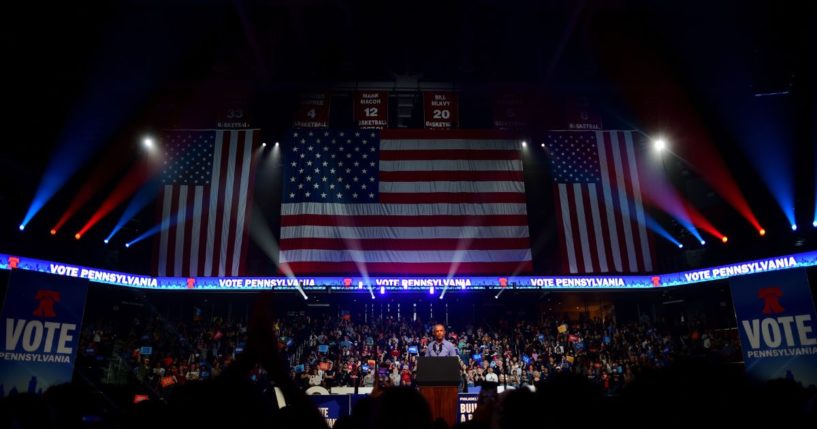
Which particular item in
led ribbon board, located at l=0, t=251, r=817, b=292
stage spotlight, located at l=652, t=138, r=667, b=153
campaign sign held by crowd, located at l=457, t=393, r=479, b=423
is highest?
stage spotlight, located at l=652, t=138, r=667, b=153

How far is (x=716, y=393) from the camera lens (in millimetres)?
1751

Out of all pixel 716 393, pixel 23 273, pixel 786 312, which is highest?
pixel 23 273

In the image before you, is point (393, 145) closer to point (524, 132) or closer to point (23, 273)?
point (524, 132)

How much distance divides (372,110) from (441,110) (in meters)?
2.69

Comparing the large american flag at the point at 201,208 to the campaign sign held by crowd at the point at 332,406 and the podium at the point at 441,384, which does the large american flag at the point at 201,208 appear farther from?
the podium at the point at 441,384

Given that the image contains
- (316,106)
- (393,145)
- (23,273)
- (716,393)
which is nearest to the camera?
(716,393)

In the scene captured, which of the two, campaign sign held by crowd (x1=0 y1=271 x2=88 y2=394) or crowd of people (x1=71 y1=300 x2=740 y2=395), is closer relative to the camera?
campaign sign held by crowd (x1=0 y1=271 x2=88 y2=394)

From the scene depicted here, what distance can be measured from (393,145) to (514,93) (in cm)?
522

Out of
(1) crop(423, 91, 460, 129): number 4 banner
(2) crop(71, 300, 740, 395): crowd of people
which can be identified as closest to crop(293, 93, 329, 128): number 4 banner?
(1) crop(423, 91, 460, 129): number 4 banner

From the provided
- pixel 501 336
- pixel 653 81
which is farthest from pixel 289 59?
pixel 501 336

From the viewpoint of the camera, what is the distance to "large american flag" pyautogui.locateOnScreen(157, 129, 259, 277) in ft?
56.0

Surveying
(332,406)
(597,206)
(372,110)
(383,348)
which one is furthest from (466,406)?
(372,110)

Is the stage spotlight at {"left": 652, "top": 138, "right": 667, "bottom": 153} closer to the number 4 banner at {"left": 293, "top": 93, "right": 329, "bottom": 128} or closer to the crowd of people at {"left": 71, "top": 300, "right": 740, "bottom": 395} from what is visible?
the crowd of people at {"left": 71, "top": 300, "right": 740, "bottom": 395}

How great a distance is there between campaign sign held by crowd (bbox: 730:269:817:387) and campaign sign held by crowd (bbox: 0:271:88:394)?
654 inches
